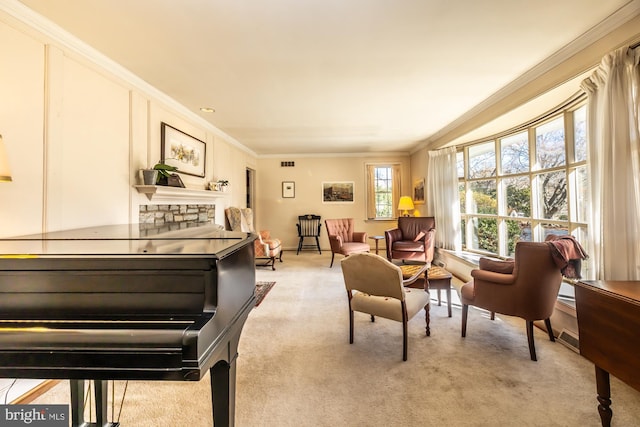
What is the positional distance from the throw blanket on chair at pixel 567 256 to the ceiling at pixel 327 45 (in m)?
1.63

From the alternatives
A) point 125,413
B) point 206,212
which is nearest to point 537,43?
point 125,413

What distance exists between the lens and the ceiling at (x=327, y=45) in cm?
177

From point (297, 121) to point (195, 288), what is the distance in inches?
142

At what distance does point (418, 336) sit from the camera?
2.43 meters

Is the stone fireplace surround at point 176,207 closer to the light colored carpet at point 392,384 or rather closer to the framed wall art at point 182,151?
the framed wall art at point 182,151

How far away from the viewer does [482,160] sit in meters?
4.46

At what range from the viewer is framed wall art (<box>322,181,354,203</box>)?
6.91m

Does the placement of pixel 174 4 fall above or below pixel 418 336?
above

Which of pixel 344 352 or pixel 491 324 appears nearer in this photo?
pixel 344 352

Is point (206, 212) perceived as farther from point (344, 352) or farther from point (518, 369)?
point (518, 369)

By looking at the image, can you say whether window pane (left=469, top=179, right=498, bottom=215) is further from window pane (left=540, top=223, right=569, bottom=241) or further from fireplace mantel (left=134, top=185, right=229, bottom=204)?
fireplace mantel (left=134, top=185, right=229, bottom=204)

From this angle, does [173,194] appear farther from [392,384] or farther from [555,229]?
[555,229]

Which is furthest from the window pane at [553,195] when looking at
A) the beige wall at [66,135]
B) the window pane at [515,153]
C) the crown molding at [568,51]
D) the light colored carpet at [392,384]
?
the beige wall at [66,135]

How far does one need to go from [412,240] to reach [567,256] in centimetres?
324
